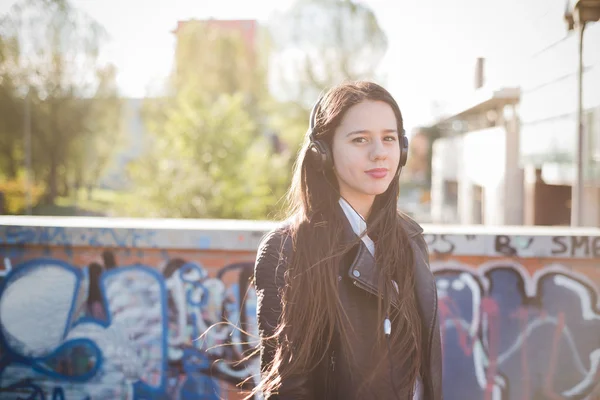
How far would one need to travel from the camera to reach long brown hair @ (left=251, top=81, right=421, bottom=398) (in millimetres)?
1895

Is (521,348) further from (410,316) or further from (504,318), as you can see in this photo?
(410,316)

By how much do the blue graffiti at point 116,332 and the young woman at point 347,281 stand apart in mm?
2458

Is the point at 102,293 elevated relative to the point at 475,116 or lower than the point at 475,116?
lower

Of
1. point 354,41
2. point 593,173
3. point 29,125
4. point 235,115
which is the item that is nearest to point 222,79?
point 354,41

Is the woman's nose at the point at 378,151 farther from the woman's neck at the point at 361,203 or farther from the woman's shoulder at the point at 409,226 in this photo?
the woman's shoulder at the point at 409,226

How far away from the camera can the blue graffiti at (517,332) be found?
425cm

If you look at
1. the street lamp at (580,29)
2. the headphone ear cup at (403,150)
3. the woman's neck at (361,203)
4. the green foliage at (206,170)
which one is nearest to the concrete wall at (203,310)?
the headphone ear cup at (403,150)

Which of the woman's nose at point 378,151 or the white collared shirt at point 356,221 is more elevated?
the woman's nose at point 378,151

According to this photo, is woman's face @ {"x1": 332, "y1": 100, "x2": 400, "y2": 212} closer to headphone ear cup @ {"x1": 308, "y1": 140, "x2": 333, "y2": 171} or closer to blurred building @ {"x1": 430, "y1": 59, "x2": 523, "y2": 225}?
headphone ear cup @ {"x1": 308, "y1": 140, "x2": 333, "y2": 171}

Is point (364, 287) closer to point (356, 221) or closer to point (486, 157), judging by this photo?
point (356, 221)

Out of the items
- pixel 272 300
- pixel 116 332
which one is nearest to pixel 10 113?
pixel 116 332

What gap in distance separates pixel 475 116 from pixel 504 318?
26542mm

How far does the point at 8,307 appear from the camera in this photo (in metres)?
4.59

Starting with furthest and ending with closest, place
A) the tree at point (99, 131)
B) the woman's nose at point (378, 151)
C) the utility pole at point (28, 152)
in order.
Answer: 1. the tree at point (99, 131)
2. the utility pole at point (28, 152)
3. the woman's nose at point (378, 151)
